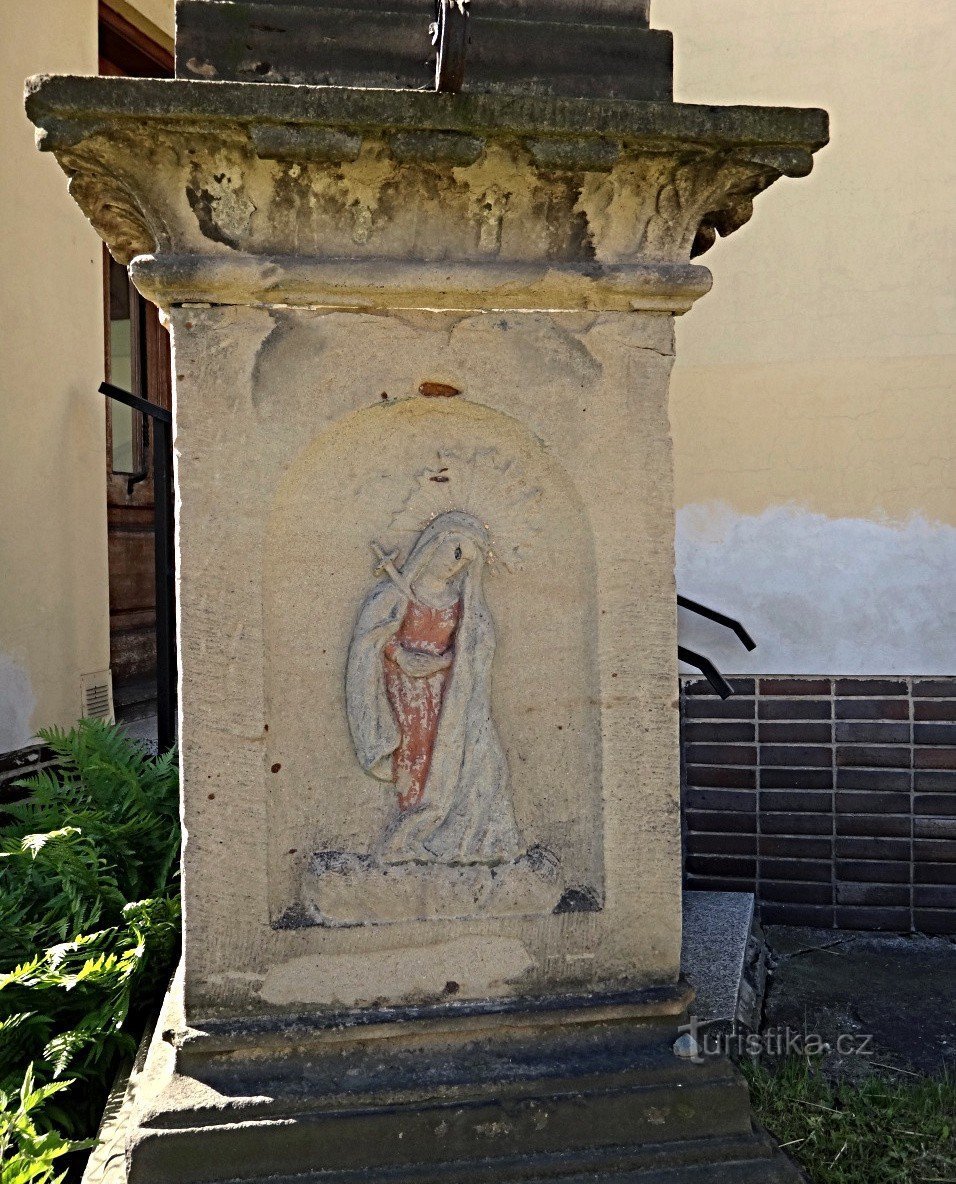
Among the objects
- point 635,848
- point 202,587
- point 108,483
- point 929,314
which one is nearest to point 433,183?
point 202,587

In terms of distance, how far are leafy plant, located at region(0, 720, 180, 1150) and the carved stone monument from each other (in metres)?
0.23

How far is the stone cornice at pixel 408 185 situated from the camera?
6.55 ft

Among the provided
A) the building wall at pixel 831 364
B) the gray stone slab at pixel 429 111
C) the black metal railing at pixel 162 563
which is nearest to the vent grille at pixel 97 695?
the black metal railing at pixel 162 563

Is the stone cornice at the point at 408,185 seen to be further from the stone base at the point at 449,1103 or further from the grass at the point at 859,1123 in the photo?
the grass at the point at 859,1123

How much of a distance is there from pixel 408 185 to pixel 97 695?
9.68 feet

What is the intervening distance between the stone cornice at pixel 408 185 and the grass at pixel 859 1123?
1.80 metres

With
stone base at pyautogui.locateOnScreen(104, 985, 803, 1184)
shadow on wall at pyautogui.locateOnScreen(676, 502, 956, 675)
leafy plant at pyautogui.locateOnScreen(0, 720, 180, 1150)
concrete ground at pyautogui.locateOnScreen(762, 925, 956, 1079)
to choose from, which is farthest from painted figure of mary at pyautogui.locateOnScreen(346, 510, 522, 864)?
shadow on wall at pyautogui.locateOnScreen(676, 502, 956, 675)

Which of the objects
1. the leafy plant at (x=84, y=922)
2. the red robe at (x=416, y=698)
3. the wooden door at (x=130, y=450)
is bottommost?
the leafy plant at (x=84, y=922)

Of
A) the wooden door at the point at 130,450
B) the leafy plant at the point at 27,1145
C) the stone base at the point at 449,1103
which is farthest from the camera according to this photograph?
the wooden door at the point at 130,450

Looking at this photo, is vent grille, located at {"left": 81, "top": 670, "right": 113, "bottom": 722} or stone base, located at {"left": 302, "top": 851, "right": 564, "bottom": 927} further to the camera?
vent grille, located at {"left": 81, "top": 670, "right": 113, "bottom": 722}

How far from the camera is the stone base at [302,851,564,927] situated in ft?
7.47

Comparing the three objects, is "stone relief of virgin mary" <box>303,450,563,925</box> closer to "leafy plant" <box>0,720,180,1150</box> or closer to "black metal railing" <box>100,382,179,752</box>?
"leafy plant" <box>0,720,180,1150</box>

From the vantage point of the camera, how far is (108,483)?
507 centimetres

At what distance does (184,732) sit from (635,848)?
0.98 meters
